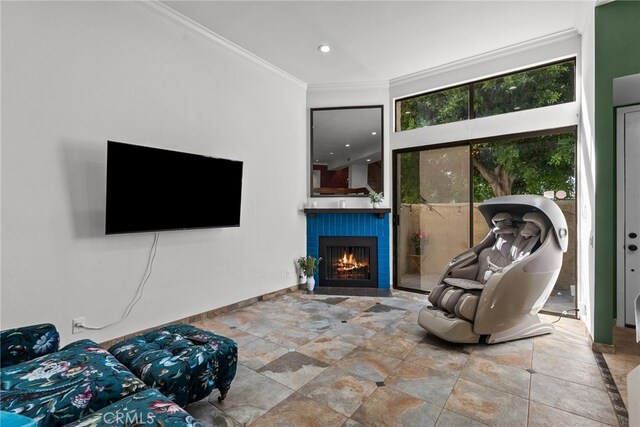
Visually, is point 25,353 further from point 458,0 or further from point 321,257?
point 458,0

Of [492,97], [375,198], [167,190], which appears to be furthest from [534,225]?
[167,190]

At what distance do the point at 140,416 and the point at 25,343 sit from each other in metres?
1.10

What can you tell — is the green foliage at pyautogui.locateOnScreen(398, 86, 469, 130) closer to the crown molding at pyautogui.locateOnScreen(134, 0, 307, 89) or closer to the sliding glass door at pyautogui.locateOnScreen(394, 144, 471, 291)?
the sliding glass door at pyautogui.locateOnScreen(394, 144, 471, 291)

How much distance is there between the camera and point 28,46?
2.29m

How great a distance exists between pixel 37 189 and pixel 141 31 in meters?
1.71

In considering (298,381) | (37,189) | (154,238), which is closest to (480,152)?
(298,381)

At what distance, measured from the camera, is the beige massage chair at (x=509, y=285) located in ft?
8.80

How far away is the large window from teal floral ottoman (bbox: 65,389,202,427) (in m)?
4.47

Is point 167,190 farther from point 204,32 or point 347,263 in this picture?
point 347,263

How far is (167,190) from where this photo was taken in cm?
292

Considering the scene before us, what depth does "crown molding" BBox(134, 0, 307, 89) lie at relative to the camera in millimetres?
3014

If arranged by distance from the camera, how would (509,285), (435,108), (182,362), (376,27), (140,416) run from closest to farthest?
1. (140,416)
2. (182,362)
3. (509,285)
4. (376,27)
5. (435,108)

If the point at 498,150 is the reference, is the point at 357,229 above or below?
below

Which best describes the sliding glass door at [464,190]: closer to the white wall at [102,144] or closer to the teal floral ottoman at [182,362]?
the white wall at [102,144]
